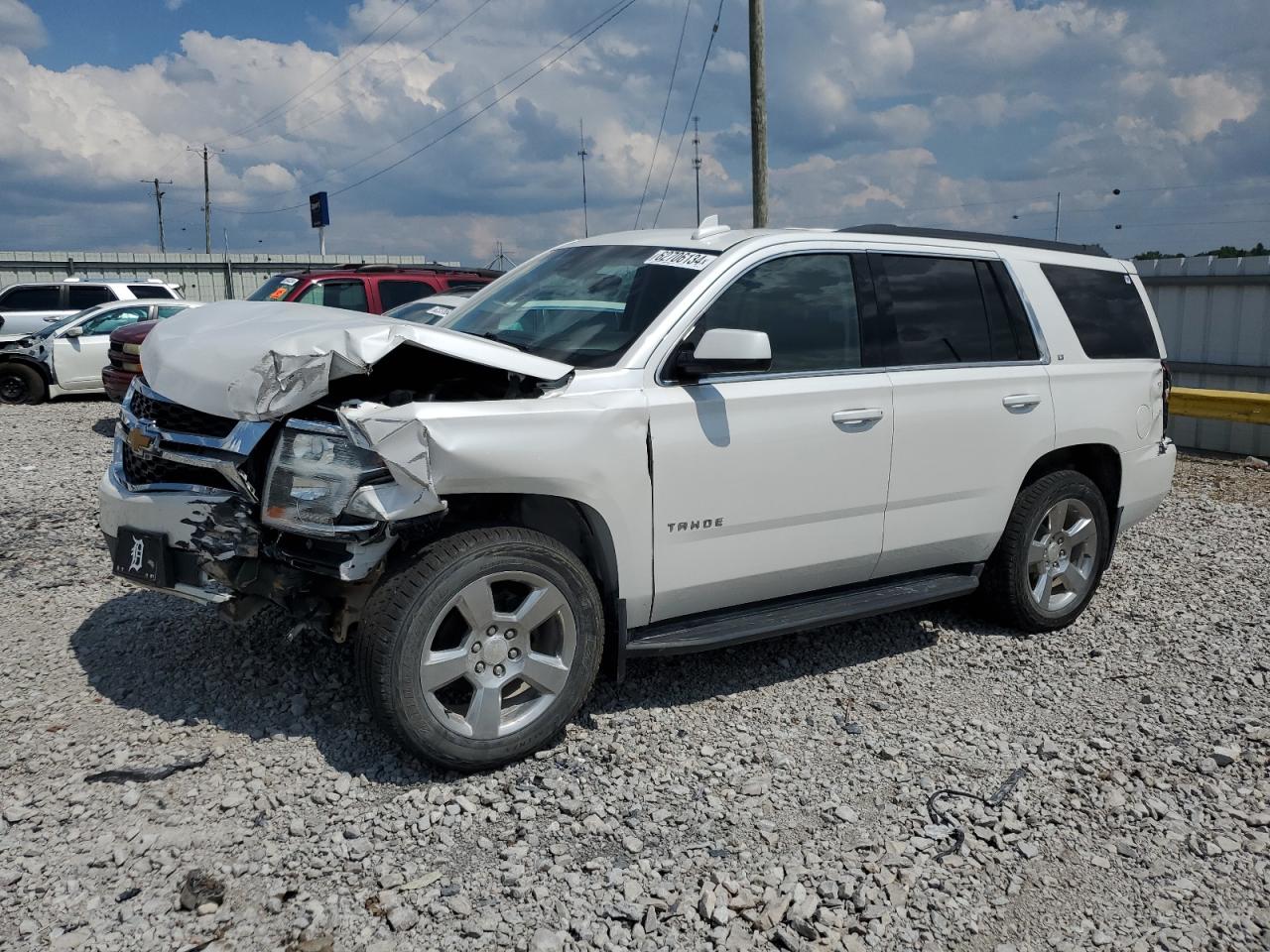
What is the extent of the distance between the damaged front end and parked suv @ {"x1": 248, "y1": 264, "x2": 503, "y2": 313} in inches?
319

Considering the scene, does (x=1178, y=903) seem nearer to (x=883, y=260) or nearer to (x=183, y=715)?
(x=883, y=260)

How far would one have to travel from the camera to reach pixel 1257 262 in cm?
1219

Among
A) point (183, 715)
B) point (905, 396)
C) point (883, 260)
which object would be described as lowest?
point (183, 715)

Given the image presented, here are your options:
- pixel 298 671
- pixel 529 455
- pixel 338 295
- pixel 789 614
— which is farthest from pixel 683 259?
pixel 338 295

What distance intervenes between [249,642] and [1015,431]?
3.75 m

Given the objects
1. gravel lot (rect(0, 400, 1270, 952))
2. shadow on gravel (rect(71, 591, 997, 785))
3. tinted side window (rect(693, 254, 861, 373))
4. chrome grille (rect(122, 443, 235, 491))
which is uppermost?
tinted side window (rect(693, 254, 861, 373))

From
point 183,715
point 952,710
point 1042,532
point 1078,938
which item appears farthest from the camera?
point 1042,532

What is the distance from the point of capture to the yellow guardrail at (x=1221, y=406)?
31.6 ft

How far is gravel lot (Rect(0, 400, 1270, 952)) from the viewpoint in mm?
2965

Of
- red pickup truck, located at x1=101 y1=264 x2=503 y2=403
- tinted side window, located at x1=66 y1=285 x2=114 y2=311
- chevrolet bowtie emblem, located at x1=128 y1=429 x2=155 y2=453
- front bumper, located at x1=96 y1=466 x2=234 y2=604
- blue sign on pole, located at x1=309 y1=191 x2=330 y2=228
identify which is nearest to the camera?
front bumper, located at x1=96 y1=466 x2=234 y2=604

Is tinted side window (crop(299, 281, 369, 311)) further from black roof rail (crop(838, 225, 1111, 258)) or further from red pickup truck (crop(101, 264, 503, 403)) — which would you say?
black roof rail (crop(838, 225, 1111, 258))

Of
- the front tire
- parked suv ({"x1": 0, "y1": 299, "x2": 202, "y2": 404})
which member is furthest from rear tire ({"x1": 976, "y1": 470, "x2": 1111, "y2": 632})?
parked suv ({"x1": 0, "y1": 299, "x2": 202, "y2": 404})

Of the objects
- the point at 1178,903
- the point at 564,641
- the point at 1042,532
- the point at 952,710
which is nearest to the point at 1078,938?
the point at 1178,903

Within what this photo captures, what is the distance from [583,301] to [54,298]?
18.4 m
